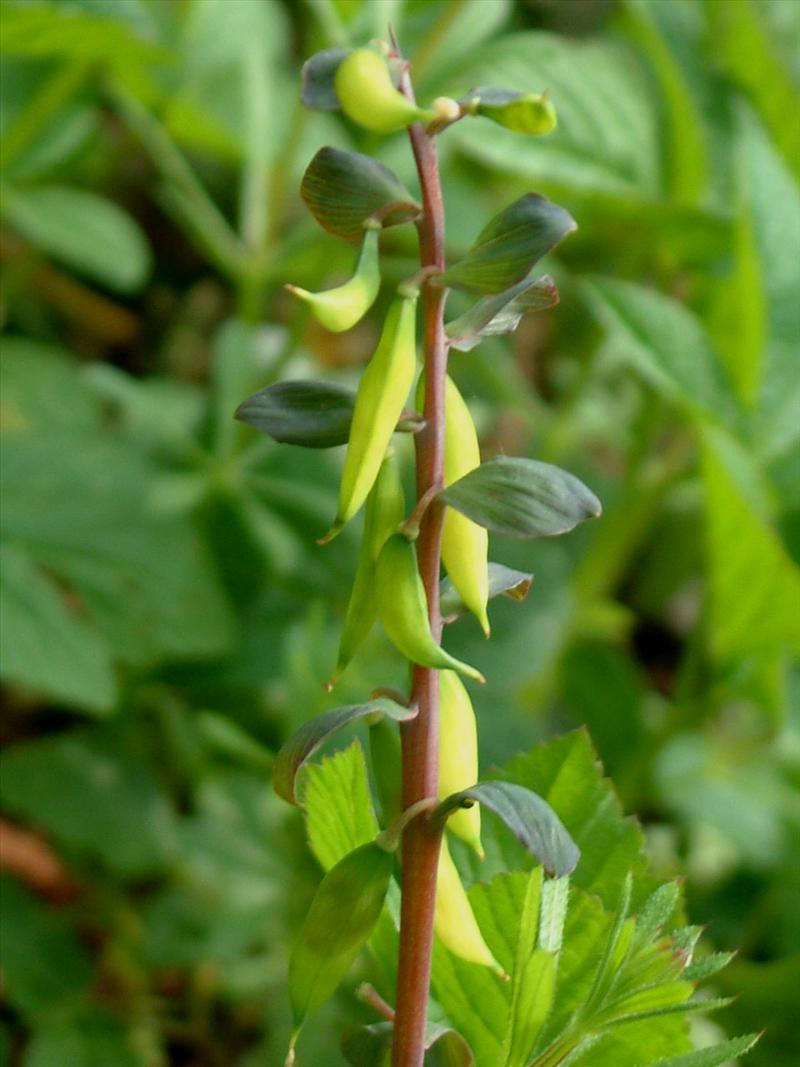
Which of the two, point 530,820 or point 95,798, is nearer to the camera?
point 530,820

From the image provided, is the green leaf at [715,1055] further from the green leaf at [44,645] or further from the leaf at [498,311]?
the green leaf at [44,645]

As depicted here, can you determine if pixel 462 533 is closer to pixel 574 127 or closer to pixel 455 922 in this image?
pixel 455 922

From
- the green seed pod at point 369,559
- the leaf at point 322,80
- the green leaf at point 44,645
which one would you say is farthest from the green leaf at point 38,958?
the leaf at point 322,80

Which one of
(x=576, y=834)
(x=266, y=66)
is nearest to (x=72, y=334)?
(x=266, y=66)

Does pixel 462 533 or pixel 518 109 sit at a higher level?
pixel 518 109

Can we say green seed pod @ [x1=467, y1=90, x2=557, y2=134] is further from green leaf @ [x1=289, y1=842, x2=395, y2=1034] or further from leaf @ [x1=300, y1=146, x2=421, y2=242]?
green leaf @ [x1=289, y1=842, x2=395, y2=1034]

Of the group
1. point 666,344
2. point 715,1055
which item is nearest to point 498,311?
point 715,1055

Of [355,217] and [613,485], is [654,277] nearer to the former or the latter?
[613,485]

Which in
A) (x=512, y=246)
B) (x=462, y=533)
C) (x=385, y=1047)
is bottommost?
(x=385, y=1047)
